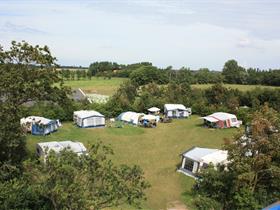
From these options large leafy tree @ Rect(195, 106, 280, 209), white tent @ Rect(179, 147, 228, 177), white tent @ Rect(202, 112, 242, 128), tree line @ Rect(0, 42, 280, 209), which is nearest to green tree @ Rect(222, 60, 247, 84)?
white tent @ Rect(202, 112, 242, 128)

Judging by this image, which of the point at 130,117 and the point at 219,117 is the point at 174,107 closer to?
the point at 130,117

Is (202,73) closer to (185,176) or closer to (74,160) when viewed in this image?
(185,176)

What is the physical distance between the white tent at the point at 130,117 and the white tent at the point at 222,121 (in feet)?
20.7

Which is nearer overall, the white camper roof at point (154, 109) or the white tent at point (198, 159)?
the white tent at point (198, 159)

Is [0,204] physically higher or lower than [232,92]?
lower

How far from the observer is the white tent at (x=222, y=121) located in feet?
104

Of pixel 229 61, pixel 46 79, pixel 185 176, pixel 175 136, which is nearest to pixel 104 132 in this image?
pixel 175 136

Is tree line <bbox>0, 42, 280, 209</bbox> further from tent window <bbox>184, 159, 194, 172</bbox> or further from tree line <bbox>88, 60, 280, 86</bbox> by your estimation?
tree line <bbox>88, 60, 280, 86</bbox>

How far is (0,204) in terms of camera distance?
42.9 feet

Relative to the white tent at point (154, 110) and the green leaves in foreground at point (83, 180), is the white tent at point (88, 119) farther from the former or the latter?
the green leaves in foreground at point (83, 180)

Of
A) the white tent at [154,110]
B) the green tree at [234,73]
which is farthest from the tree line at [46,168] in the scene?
the green tree at [234,73]

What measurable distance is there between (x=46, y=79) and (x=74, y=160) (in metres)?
8.23

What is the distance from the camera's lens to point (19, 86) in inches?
631

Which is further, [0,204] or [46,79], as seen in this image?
[46,79]
